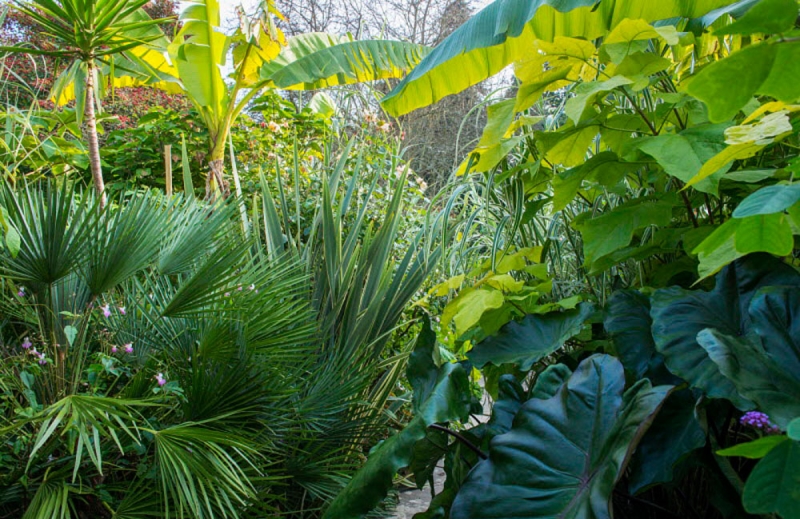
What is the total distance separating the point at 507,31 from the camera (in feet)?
8.03

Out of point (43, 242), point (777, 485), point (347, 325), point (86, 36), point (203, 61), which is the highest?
point (203, 61)

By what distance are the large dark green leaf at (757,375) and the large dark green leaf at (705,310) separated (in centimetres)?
9

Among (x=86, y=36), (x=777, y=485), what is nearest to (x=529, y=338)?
(x=777, y=485)

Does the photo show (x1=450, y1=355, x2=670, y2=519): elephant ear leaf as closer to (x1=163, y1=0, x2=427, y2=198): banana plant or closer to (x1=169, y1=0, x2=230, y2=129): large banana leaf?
(x1=163, y1=0, x2=427, y2=198): banana plant

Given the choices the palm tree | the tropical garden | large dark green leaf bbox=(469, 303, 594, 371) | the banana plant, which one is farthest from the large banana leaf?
large dark green leaf bbox=(469, 303, 594, 371)

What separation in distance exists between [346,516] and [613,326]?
0.60 metres

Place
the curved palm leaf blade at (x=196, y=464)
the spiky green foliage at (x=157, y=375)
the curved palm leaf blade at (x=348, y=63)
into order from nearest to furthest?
the curved palm leaf blade at (x=196, y=464) < the spiky green foliage at (x=157, y=375) < the curved palm leaf blade at (x=348, y=63)

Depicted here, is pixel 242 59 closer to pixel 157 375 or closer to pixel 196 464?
pixel 157 375

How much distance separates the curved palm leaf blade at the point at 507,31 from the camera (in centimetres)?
226

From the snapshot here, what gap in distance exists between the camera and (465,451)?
144 cm

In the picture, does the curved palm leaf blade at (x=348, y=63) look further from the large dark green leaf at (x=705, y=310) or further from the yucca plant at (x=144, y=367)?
the large dark green leaf at (x=705, y=310)

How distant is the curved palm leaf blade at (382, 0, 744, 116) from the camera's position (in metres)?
2.26

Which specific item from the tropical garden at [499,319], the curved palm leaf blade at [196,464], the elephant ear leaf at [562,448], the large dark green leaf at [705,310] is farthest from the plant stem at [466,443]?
the curved palm leaf blade at [196,464]

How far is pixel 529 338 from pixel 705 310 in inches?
15.6
